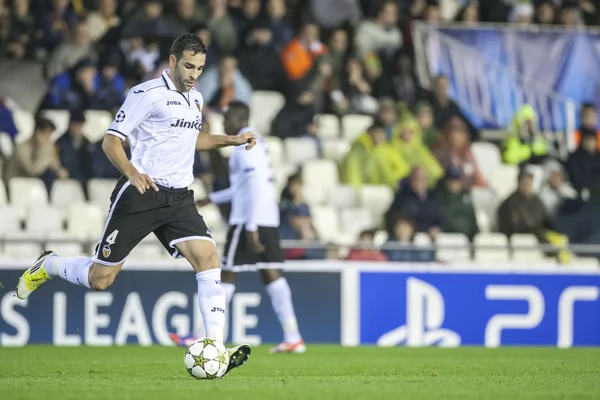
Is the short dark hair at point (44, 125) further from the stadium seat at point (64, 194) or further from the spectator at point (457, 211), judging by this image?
the spectator at point (457, 211)

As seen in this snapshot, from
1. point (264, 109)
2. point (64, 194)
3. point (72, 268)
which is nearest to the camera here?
point (72, 268)

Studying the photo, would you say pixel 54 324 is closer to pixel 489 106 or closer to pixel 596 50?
pixel 489 106

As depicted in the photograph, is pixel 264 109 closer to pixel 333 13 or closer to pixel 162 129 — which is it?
pixel 333 13

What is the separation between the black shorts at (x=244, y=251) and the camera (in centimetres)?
1238

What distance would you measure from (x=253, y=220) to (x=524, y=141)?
24.8 ft

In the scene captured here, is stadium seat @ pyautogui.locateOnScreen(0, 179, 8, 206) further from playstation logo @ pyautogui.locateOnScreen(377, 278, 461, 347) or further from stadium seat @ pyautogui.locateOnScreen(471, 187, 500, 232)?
stadium seat @ pyautogui.locateOnScreen(471, 187, 500, 232)

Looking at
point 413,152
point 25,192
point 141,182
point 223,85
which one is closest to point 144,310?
point 25,192

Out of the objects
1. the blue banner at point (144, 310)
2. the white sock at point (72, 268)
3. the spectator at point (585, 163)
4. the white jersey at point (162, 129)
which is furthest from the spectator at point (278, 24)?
the white jersey at point (162, 129)

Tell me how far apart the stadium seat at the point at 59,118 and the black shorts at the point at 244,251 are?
16.1 ft

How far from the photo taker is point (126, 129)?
342 inches

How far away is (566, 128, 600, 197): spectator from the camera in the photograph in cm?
1798

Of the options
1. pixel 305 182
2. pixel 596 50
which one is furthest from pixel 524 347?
pixel 596 50

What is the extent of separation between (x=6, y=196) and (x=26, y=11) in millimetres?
3062

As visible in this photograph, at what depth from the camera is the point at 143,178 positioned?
845 centimetres
